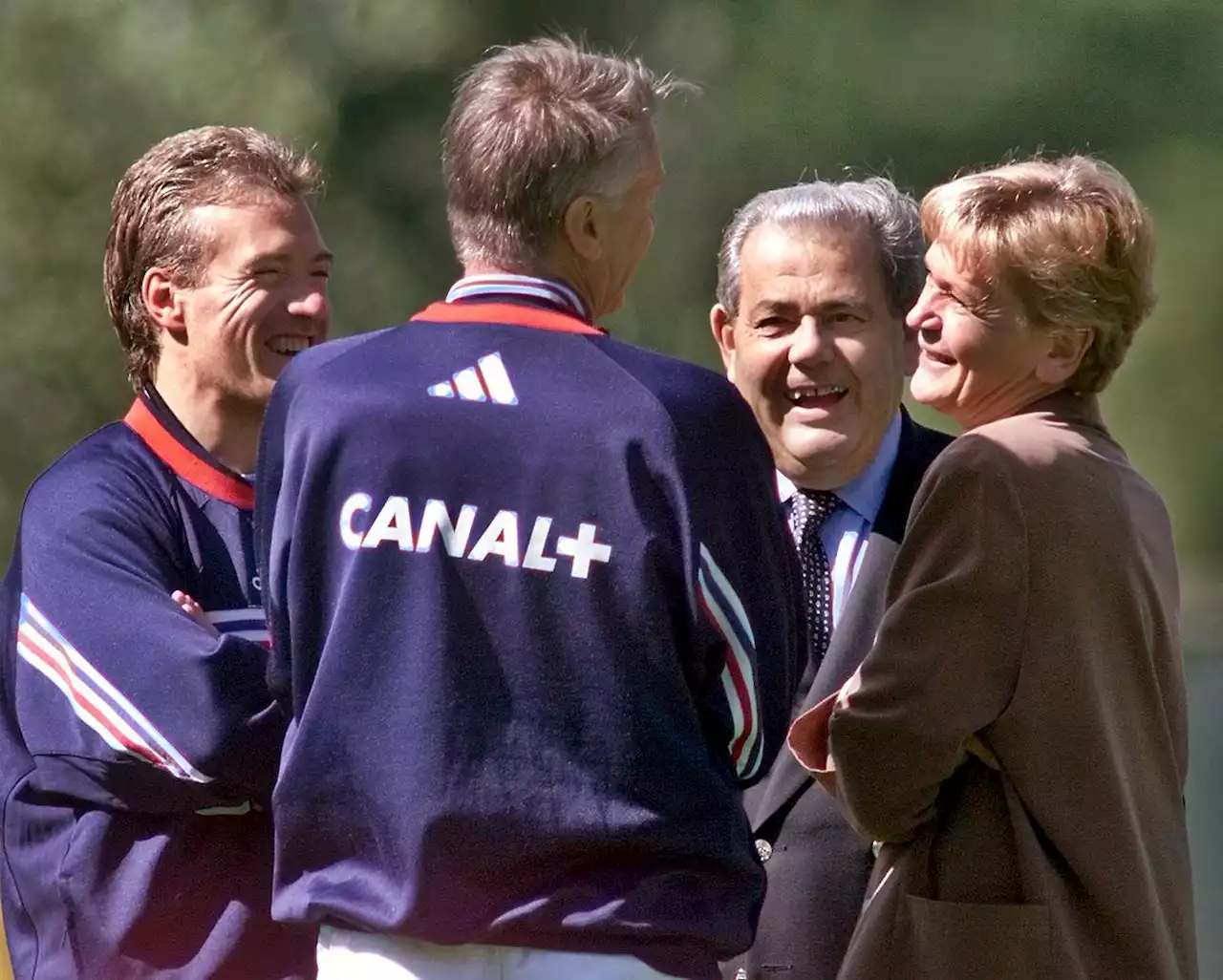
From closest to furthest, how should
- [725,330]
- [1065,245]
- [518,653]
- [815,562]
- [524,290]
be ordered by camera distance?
[518,653], [524,290], [1065,245], [815,562], [725,330]

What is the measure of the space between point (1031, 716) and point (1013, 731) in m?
0.03

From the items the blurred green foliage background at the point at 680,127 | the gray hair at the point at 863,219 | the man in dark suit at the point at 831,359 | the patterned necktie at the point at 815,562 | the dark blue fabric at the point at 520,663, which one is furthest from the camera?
the blurred green foliage background at the point at 680,127

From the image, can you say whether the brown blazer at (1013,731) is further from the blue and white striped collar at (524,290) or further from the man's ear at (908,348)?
the man's ear at (908,348)

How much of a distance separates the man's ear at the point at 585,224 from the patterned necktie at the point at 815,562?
829 millimetres

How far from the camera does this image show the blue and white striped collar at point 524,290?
2.22 m

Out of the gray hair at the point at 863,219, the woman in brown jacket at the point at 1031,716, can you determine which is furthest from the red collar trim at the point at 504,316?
the gray hair at the point at 863,219

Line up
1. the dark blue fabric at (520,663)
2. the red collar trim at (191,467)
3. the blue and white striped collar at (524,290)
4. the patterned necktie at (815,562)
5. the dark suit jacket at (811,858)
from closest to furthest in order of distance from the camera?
the dark blue fabric at (520,663) → the blue and white striped collar at (524,290) → the red collar trim at (191,467) → the dark suit jacket at (811,858) → the patterned necktie at (815,562)

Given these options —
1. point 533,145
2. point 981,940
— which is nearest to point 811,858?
point 981,940

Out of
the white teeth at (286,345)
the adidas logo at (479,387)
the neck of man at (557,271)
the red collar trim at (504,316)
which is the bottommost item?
the adidas logo at (479,387)

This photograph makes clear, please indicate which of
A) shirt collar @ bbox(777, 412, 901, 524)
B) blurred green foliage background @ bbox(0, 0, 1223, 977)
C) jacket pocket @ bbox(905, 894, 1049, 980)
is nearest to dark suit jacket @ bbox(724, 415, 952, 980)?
shirt collar @ bbox(777, 412, 901, 524)

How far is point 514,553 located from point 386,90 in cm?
814

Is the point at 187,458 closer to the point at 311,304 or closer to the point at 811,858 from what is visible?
the point at 311,304

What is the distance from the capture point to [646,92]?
7.61 feet

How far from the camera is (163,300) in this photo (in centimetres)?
280
